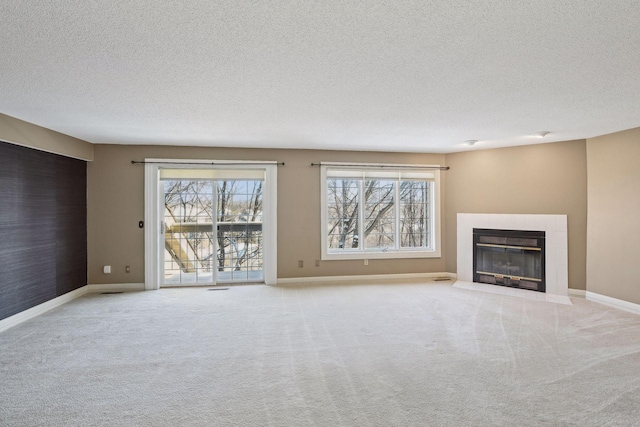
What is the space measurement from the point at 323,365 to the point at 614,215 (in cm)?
447

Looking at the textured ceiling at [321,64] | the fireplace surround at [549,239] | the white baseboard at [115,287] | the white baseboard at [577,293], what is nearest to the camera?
the textured ceiling at [321,64]

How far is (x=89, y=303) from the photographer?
4.66 meters

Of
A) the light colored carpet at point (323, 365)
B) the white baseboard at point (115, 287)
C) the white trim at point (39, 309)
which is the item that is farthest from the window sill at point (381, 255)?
the white trim at point (39, 309)

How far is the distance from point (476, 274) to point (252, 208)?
13.2 ft

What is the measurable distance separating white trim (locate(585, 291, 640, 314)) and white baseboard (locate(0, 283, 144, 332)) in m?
6.74

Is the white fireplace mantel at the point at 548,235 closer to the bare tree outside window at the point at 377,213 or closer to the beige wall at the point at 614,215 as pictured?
the beige wall at the point at 614,215

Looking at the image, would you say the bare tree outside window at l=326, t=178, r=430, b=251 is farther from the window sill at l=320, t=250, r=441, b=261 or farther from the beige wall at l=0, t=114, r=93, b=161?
the beige wall at l=0, t=114, r=93, b=161

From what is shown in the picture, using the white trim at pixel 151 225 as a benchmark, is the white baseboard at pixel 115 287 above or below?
below

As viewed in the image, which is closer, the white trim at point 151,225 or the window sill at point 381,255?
the white trim at point 151,225

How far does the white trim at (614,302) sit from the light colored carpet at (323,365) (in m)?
0.24

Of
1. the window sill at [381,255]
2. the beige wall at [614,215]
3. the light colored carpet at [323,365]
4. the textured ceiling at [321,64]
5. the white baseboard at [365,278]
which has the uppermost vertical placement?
the textured ceiling at [321,64]

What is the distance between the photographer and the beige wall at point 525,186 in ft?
16.5

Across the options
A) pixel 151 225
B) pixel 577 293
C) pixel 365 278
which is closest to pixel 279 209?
pixel 365 278

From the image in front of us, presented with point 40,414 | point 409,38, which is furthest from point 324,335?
point 409,38
